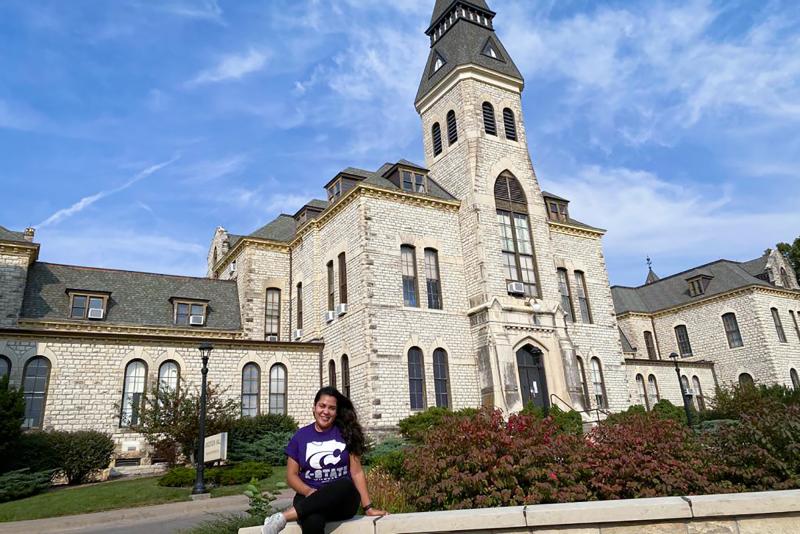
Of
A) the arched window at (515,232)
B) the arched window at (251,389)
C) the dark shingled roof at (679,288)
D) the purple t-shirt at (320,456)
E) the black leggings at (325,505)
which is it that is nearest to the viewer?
the black leggings at (325,505)

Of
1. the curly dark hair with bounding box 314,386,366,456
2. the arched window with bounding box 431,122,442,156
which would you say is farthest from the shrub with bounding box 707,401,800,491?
the arched window with bounding box 431,122,442,156

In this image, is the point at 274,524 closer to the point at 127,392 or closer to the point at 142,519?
the point at 142,519

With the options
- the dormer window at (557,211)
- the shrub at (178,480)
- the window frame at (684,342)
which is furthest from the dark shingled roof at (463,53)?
the window frame at (684,342)

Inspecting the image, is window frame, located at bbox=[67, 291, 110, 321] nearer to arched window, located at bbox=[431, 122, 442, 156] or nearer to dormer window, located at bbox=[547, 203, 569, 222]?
arched window, located at bbox=[431, 122, 442, 156]

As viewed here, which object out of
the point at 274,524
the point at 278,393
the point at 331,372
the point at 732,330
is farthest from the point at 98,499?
the point at 732,330

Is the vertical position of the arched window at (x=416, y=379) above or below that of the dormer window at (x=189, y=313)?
below

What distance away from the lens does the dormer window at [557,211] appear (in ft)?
111

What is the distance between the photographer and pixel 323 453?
5754 millimetres

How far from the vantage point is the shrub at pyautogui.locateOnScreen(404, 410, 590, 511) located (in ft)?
30.4

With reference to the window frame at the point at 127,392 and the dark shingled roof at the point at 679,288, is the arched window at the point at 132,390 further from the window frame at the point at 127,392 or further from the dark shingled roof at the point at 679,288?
the dark shingled roof at the point at 679,288

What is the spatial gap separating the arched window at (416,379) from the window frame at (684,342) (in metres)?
28.3

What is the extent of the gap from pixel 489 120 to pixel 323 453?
2663 cm

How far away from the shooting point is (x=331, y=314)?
26375 mm

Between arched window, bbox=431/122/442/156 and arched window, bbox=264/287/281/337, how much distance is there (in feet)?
39.8
